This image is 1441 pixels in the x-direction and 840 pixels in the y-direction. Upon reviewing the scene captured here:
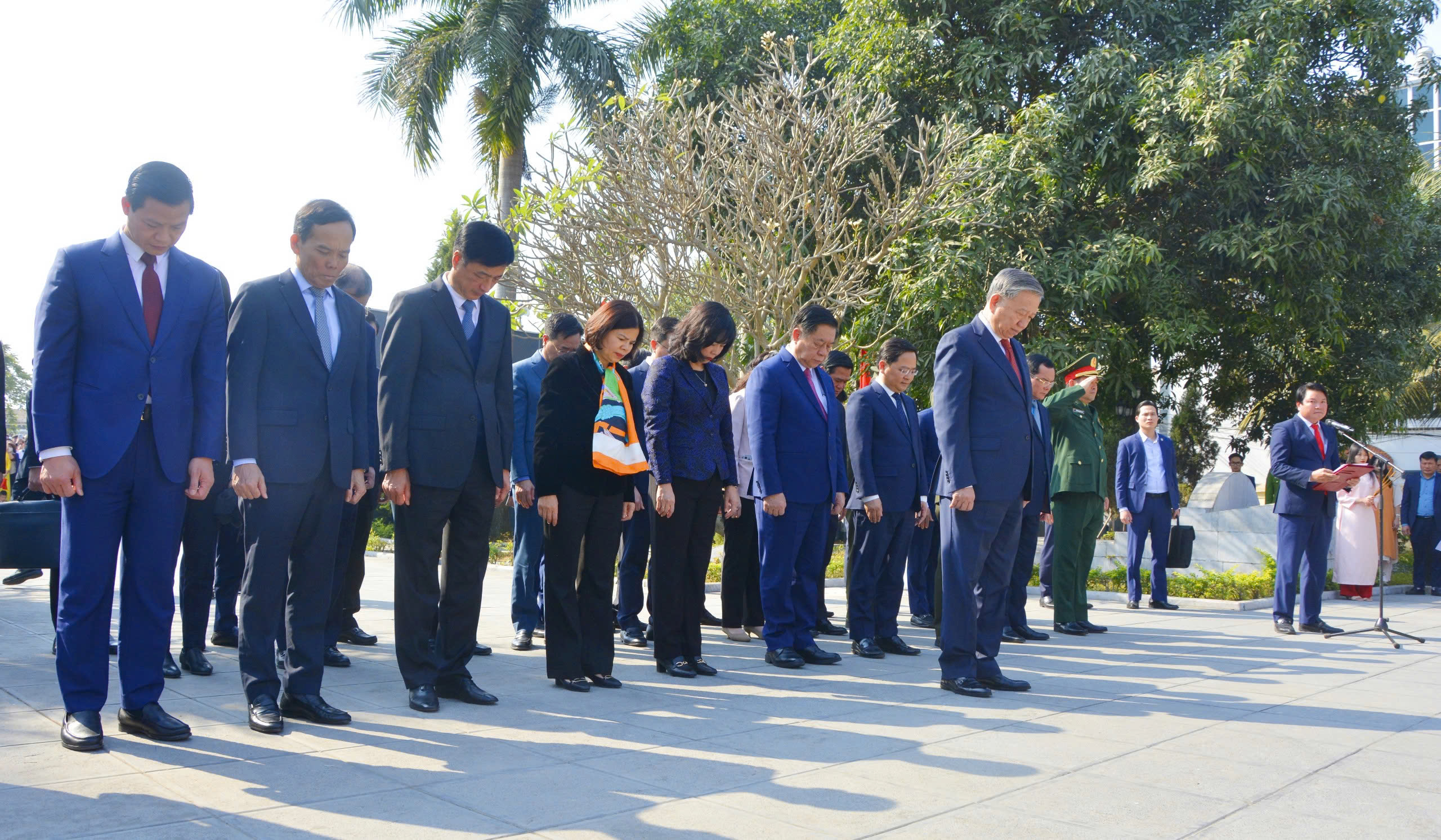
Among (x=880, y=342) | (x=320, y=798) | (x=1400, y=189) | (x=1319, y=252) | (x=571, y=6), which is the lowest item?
(x=320, y=798)

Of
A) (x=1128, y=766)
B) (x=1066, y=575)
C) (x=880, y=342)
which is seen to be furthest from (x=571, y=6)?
(x=1128, y=766)

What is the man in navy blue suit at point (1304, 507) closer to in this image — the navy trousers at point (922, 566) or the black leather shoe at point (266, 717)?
the navy trousers at point (922, 566)

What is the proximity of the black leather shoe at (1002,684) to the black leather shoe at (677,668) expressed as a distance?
1.53 metres

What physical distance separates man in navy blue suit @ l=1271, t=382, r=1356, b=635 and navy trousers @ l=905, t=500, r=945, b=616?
259 cm

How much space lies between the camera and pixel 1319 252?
45.5 ft

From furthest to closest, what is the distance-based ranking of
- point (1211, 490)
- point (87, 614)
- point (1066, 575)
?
point (1211, 490)
point (1066, 575)
point (87, 614)

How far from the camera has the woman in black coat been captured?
526 cm

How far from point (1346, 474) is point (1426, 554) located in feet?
24.8

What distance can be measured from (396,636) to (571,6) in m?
20.2

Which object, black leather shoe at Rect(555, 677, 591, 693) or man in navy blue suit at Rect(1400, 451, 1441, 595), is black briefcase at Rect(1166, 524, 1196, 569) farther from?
black leather shoe at Rect(555, 677, 591, 693)

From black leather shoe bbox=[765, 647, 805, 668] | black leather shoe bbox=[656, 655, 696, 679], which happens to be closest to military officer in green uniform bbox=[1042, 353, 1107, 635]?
black leather shoe bbox=[765, 647, 805, 668]

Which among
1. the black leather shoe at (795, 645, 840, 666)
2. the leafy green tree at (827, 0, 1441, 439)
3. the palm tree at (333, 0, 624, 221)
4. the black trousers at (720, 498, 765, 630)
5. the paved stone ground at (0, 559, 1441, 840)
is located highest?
the palm tree at (333, 0, 624, 221)

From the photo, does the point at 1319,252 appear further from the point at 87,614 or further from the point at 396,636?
the point at 87,614

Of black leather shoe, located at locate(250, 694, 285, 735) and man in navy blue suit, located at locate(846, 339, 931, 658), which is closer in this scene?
black leather shoe, located at locate(250, 694, 285, 735)
